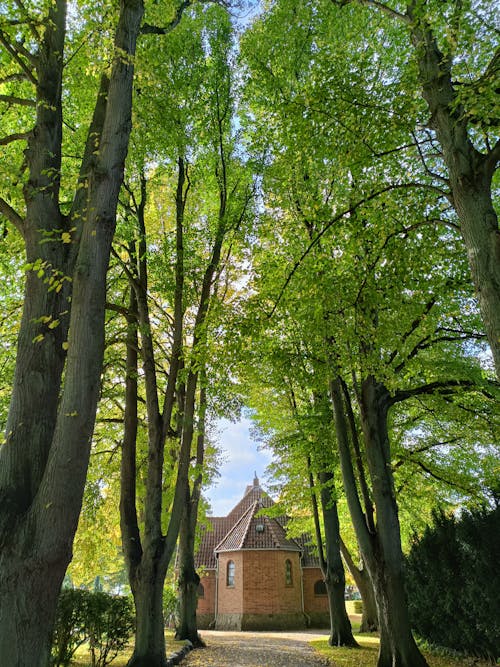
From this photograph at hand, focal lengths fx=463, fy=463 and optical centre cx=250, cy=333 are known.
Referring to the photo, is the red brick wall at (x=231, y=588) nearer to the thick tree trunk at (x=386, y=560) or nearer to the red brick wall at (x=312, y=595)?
the red brick wall at (x=312, y=595)

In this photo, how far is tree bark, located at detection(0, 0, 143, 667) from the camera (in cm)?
315

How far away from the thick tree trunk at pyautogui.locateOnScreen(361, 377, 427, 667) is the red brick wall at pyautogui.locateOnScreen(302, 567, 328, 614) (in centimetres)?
2172

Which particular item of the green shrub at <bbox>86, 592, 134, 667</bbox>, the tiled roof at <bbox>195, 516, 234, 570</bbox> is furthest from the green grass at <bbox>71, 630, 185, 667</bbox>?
the tiled roof at <bbox>195, 516, 234, 570</bbox>

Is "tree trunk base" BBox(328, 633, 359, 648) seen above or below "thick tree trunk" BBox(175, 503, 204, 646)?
below

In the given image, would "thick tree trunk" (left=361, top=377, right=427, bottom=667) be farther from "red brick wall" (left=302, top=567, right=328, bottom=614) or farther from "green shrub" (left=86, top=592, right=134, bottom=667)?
"red brick wall" (left=302, top=567, right=328, bottom=614)

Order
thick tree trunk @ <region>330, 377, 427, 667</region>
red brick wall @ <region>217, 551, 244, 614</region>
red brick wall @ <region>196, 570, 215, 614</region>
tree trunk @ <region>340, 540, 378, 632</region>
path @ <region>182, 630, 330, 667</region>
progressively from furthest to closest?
red brick wall @ <region>196, 570, 215, 614</region>
red brick wall @ <region>217, 551, 244, 614</region>
tree trunk @ <region>340, 540, 378, 632</region>
path @ <region>182, 630, 330, 667</region>
thick tree trunk @ <region>330, 377, 427, 667</region>

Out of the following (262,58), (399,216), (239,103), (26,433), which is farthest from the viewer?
(239,103)

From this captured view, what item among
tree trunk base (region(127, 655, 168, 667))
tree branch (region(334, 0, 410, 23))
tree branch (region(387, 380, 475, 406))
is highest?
tree branch (region(334, 0, 410, 23))

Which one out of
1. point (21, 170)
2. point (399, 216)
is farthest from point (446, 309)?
point (21, 170)

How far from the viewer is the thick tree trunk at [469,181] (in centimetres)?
489

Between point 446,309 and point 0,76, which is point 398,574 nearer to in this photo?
point 446,309

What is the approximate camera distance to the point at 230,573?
1083 inches

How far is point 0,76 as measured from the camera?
5.96m

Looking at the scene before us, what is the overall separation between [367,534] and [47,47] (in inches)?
366
